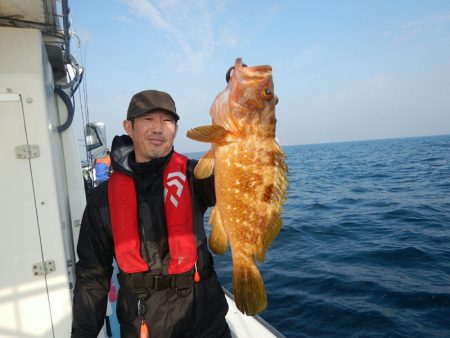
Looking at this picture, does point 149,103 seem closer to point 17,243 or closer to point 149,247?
point 149,247

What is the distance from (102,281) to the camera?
8.06ft

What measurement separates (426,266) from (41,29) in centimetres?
825

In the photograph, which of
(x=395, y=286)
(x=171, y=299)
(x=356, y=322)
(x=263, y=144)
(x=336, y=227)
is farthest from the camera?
(x=336, y=227)

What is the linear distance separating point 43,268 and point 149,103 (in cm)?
216

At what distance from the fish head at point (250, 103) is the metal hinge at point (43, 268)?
8.04 ft

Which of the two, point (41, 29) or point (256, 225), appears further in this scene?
point (41, 29)

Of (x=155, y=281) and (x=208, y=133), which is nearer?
(x=208, y=133)

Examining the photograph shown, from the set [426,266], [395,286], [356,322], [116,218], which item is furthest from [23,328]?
[426,266]

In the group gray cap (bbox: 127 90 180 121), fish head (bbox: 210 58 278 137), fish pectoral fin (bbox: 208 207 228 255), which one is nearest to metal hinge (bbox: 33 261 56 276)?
gray cap (bbox: 127 90 180 121)

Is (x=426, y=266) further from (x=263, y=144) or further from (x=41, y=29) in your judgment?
(x=41, y=29)

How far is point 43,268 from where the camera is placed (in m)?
3.16

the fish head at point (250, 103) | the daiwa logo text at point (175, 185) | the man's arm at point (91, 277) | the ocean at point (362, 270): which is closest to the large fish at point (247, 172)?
the fish head at point (250, 103)

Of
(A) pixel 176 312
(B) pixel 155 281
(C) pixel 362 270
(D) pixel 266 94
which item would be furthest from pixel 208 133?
(C) pixel 362 270

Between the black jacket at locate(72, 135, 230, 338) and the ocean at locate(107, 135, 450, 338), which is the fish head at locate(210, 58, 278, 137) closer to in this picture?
the black jacket at locate(72, 135, 230, 338)
